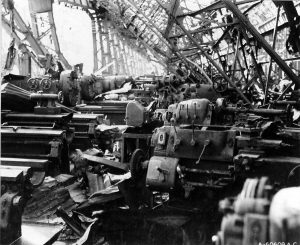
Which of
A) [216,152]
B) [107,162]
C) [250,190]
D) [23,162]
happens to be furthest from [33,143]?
[250,190]

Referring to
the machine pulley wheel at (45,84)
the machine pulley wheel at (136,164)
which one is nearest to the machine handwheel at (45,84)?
the machine pulley wheel at (45,84)

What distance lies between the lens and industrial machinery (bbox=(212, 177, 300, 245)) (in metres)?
1.06

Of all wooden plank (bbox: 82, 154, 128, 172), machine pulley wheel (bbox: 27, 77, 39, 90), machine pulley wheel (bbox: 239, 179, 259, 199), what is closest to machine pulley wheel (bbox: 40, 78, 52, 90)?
machine pulley wheel (bbox: 27, 77, 39, 90)

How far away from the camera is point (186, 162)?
170 inches

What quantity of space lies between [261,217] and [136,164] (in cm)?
368

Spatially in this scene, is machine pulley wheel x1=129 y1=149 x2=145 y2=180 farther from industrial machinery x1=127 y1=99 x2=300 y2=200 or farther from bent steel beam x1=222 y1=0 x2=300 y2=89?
bent steel beam x1=222 y1=0 x2=300 y2=89

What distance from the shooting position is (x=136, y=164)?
186 inches

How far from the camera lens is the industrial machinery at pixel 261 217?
41.8 inches

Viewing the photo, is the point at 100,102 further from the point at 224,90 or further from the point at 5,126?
the point at 5,126

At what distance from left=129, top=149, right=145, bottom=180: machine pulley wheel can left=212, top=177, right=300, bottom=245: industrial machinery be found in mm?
3475

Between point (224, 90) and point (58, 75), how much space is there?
3786 millimetres

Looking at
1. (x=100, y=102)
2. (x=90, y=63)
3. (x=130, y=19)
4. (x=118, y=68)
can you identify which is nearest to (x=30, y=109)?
(x=100, y=102)

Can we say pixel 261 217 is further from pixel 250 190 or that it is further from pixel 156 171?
pixel 156 171

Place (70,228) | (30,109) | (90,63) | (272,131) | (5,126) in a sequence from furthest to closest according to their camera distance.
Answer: (90,63)
(30,109)
(5,126)
(70,228)
(272,131)
